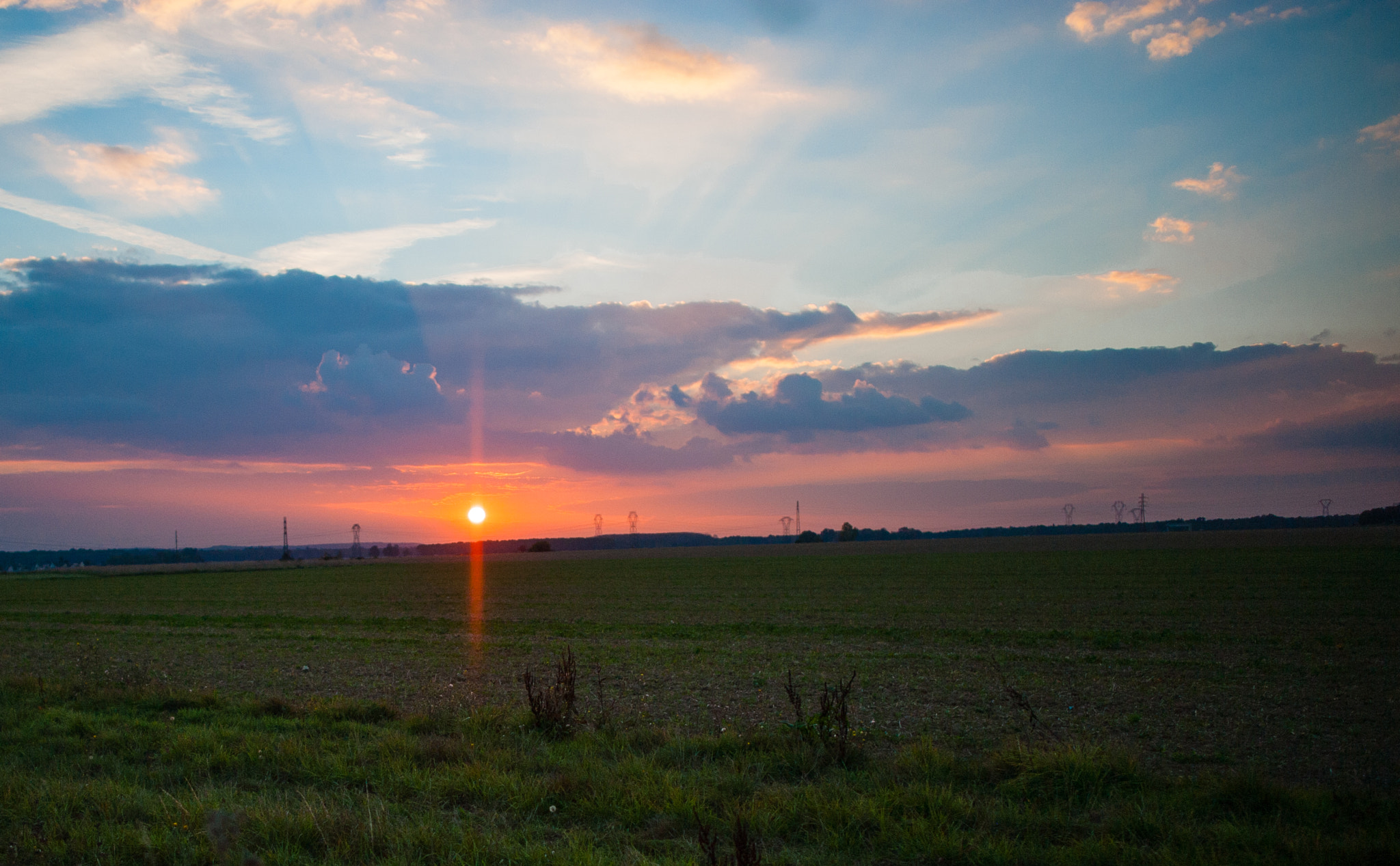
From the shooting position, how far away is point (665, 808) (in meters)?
6.65

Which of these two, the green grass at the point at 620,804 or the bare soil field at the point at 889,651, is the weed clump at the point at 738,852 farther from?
the bare soil field at the point at 889,651

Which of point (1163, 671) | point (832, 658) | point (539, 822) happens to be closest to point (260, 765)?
point (539, 822)

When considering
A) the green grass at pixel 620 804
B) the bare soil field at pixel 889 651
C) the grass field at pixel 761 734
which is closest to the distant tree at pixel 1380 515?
the bare soil field at pixel 889 651

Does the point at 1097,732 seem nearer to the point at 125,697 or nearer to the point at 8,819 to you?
the point at 8,819

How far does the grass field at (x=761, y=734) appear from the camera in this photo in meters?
6.13

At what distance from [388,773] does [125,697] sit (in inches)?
314

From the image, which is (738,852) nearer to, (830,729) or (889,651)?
(830,729)

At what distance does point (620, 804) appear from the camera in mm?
6844

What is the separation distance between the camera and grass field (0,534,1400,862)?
20.1 ft

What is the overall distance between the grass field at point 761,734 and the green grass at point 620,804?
3 centimetres

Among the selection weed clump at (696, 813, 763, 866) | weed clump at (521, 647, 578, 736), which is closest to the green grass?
weed clump at (521, 647, 578, 736)

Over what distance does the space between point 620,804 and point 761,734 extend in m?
2.67

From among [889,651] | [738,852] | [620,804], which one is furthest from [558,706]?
[889,651]

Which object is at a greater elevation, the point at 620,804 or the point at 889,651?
the point at 620,804
